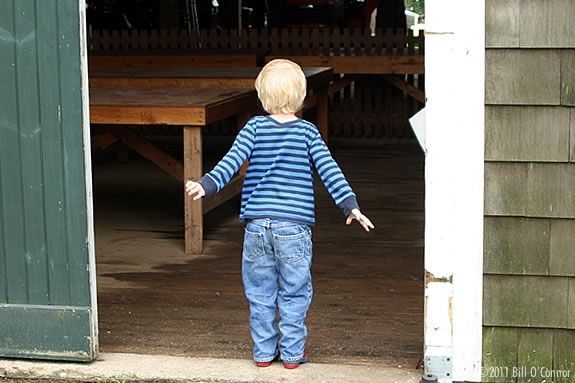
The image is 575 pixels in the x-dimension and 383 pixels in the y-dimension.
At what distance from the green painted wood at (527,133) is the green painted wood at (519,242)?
0.82 ft

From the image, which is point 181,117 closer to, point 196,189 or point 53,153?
point 53,153

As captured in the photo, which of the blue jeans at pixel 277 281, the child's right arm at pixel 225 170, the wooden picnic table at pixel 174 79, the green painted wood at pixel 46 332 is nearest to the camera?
the child's right arm at pixel 225 170

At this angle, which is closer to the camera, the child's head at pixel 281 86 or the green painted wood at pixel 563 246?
the green painted wood at pixel 563 246

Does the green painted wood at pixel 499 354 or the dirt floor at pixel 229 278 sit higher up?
the green painted wood at pixel 499 354

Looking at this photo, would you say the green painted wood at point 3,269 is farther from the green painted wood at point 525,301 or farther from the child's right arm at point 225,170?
the green painted wood at point 525,301

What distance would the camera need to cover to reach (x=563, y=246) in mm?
4391

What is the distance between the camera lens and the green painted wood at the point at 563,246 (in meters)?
4.38

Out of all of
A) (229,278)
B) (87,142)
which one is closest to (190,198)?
(229,278)

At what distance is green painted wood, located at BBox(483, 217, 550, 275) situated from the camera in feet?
14.5

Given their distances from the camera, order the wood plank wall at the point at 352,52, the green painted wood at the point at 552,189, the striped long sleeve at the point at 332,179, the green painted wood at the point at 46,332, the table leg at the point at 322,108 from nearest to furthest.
→ the green painted wood at the point at 552,189, the striped long sleeve at the point at 332,179, the green painted wood at the point at 46,332, the table leg at the point at 322,108, the wood plank wall at the point at 352,52

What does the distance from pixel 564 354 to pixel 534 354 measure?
0.38ft

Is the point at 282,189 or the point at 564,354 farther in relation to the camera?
the point at 282,189

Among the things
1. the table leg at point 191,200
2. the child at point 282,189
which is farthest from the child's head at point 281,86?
the table leg at point 191,200

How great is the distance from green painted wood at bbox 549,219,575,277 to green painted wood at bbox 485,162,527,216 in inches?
5.8
